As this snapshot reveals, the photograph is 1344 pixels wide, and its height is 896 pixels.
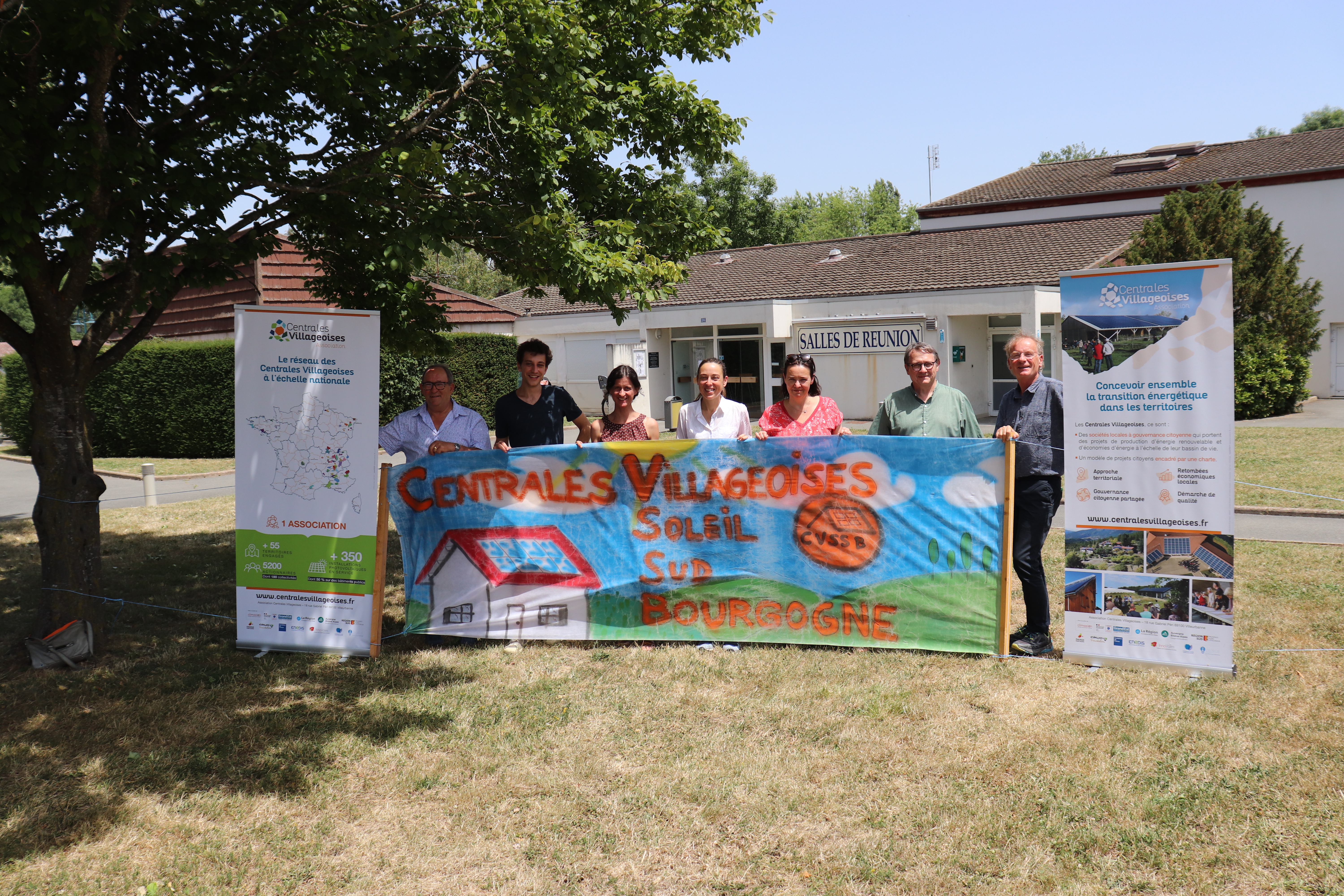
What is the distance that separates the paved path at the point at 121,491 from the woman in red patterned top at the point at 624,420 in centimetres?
1060

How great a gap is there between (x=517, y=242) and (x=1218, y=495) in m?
4.87

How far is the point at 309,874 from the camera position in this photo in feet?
13.4

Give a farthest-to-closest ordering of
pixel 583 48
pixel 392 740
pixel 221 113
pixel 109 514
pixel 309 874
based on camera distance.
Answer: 1. pixel 109 514
2. pixel 221 113
3. pixel 583 48
4. pixel 392 740
5. pixel 309 874

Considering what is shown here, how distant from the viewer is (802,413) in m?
6.92

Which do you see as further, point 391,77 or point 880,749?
point 391,77

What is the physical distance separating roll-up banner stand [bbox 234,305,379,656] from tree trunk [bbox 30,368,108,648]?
1102 mm

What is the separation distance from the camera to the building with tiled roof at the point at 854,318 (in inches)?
1054

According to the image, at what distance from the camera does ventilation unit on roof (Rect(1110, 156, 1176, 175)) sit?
39.5 m

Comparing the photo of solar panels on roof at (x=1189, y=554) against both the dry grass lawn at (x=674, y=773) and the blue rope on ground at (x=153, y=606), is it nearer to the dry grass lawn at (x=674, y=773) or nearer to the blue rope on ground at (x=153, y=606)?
the dry grass lawn at (x=674, y=773)

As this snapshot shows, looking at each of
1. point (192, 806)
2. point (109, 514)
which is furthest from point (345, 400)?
point (109, 514)

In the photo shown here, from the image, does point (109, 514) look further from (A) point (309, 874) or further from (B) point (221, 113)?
(A) point (309, 874)

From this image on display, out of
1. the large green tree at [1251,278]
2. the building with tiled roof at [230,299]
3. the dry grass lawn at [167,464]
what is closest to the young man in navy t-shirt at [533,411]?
the dry grass lawn at [167,464]

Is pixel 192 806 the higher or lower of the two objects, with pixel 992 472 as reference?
lower

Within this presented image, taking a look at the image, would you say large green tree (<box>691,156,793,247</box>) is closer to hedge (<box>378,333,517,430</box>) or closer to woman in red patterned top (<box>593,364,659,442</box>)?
hedge (<box>378,333,517,430</box>)
